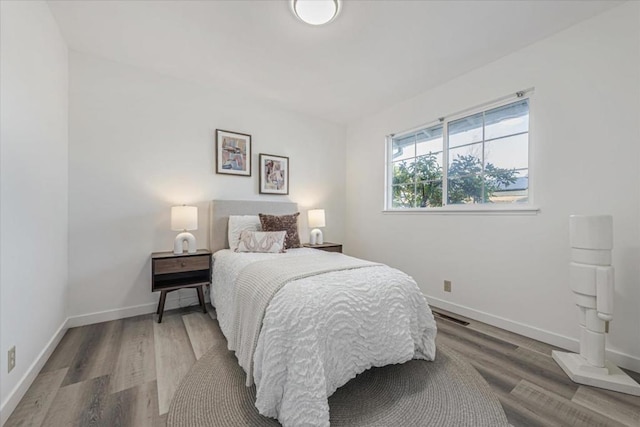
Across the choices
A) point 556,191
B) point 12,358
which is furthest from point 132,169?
point 556,191

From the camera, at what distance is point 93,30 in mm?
2172

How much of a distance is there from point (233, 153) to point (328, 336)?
8.47 feet

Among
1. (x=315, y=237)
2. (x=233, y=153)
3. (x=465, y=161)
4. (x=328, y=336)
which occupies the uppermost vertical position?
(x=233, y=153)

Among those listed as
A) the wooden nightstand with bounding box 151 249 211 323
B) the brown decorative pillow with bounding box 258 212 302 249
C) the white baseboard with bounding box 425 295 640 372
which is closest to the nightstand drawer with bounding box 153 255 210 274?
the wooden nightstand with bounding box 151 249 211 323

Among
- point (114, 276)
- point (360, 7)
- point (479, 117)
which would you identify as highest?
point (360, 7)

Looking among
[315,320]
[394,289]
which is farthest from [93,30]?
[394,289]

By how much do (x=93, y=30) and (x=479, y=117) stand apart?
3583 millimetres

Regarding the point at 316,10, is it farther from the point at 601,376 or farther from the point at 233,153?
the point at 601,376

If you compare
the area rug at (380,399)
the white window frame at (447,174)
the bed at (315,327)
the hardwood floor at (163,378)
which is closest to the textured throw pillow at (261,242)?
the bed at (315,327)

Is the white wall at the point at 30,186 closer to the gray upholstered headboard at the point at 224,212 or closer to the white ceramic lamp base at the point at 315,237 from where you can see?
A: the gray upholstered headboard at the point at 224,212

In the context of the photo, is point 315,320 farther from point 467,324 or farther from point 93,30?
point 93,30

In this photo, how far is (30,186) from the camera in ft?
5.40

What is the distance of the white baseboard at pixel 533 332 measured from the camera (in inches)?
71.4

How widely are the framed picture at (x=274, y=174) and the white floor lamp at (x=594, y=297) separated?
9.62 feet
